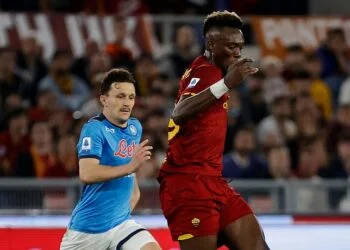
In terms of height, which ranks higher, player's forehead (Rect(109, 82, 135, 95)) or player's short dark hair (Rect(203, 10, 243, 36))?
player's short dark hair (Rect(203, 10, 243, 36))

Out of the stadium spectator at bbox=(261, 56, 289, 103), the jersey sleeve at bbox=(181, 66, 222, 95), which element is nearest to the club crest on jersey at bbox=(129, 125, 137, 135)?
the jersey sleeve at bbox=(181, 66, 222, 95)

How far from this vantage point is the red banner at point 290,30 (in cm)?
1636

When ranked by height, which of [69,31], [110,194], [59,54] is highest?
[69,31]

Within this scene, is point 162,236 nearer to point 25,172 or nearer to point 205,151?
point 205,151

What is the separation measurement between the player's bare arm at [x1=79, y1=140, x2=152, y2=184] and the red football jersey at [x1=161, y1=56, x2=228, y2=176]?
Answer: 0.66ft

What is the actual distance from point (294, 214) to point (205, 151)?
10.9 feet

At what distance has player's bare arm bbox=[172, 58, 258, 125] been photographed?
759 cm

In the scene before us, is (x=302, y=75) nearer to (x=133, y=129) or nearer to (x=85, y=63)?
(x=85, y=63)

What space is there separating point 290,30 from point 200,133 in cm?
883

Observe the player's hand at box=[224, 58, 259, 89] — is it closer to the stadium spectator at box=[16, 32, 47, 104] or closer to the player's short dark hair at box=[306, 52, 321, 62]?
the stadium spectator at box=[16, 32, 47, 104]

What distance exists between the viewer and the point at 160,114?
13.3 m

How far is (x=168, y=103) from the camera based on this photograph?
47.0ft

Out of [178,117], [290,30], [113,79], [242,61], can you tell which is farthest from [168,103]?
[242,61]

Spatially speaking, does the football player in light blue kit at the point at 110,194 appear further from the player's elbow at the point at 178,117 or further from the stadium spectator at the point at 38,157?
the stadium spectator at the point at 38,157
